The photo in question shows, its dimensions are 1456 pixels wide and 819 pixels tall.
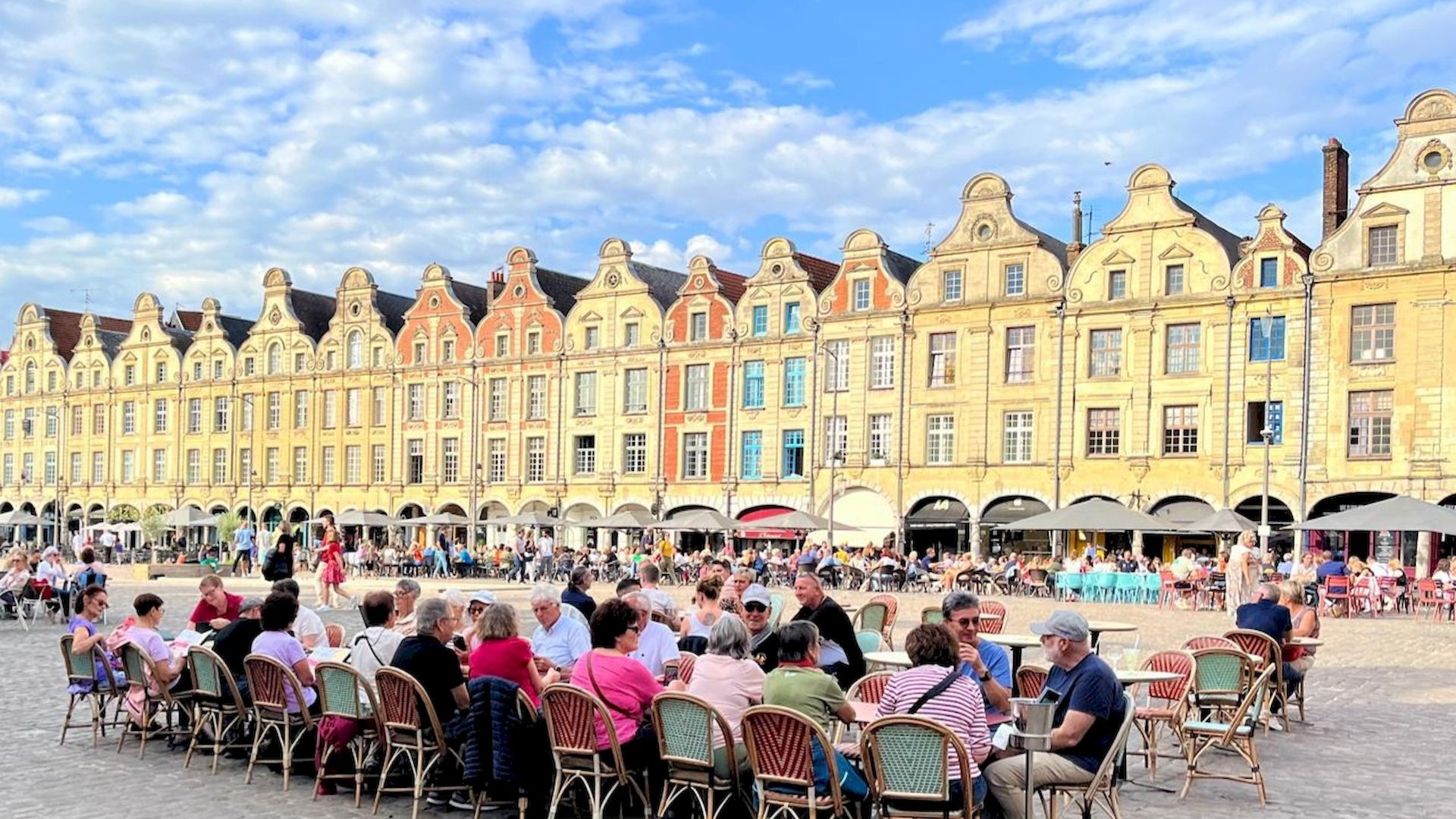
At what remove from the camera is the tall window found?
4450 centimetres

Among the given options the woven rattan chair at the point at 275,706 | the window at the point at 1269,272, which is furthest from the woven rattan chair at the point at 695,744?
the window at the point at 1269,272

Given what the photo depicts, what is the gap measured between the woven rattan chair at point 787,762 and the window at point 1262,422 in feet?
101

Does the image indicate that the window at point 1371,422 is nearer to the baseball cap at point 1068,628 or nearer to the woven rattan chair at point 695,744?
the baseball cap at point 1068,628

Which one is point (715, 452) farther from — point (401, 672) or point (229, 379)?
point (401, 672)

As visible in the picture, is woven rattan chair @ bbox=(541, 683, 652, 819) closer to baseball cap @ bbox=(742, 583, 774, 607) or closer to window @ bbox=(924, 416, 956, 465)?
baseball cap @ bbox=(742, 583, 774, 607)

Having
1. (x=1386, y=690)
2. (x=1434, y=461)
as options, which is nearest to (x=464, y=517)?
(x=1434, y=461)

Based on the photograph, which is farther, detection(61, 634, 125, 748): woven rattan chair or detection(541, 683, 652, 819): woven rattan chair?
detection(61, 634, 125, 748): woven rattan chair

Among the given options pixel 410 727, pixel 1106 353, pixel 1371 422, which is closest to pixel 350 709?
pixel 410 727

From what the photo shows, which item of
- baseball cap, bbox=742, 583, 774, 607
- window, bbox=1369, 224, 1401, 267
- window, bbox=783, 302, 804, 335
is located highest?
window, bbox=1369, 224, 1401, 267

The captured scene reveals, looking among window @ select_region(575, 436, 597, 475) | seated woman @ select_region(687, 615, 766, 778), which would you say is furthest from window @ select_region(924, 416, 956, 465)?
seated woman @ select_region(687, 615, 766, 778)

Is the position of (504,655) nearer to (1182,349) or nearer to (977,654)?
(977,654)

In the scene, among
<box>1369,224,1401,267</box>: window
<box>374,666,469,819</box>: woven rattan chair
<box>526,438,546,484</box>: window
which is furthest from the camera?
<box>526,438,546,484</box>: window

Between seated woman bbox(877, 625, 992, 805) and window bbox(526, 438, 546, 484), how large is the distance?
42.7 meters

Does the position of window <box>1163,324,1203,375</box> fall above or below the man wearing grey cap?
above
